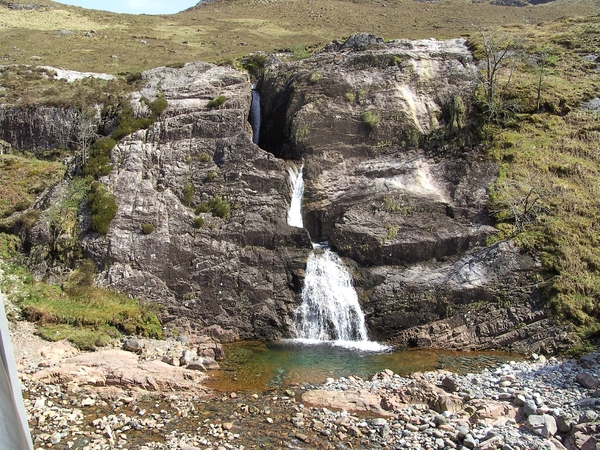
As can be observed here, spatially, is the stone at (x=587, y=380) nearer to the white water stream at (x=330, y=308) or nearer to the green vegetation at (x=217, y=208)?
the white water stream at (x=330, y=308)

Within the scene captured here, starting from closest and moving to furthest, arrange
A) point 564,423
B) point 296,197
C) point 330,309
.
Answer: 1. point 564,423
2. point 330,309
3. point 296,197

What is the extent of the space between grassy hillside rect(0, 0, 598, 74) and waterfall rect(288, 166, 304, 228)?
32280 millimetres

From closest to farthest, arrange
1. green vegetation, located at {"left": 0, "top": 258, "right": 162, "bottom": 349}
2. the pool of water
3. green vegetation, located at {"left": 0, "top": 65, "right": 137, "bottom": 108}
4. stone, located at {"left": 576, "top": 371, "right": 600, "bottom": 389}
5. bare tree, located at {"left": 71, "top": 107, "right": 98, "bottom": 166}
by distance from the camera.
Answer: stone, located at {"left": 576, "top": 371, "right": 600, "bottom": 389}
the pool of water
green vegetation, located at {"left": 0, "top": 258, "right": 162, "bottom": 349}
bare tree, located at {"left": 71, "top": 107, "right": 98, "bottom": 166}
green vegetation, located at {"left": 0, "top": 65, "right": 137, "bottom": 108}

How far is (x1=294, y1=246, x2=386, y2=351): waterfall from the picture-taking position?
25281 millimetres

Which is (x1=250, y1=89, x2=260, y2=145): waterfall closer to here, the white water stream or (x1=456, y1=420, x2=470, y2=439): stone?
the white water stream

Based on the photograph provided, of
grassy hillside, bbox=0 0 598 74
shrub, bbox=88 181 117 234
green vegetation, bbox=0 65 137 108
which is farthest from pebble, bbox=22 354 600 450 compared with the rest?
grassy hillside, bbox=0 0 598 74

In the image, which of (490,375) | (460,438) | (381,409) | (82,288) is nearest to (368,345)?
(490,375)

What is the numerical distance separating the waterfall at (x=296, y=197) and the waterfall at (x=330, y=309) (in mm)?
3462

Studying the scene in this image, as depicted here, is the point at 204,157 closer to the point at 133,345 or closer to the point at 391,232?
the point at 391,232

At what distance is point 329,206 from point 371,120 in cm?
785

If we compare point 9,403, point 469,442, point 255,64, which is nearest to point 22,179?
point 255,64

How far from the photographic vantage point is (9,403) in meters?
4.62

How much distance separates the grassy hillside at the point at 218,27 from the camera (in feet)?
207

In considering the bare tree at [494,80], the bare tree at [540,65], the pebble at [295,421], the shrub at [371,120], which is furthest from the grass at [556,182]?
the shrub at [371,120]
